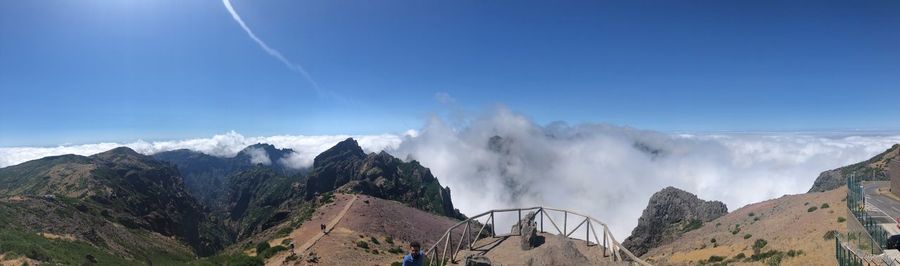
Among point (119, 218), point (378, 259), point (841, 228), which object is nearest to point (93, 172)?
point (119, 218)

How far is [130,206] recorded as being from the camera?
90625 millimetres

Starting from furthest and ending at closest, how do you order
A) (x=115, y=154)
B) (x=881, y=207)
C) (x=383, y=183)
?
(x=115, y=154) → (x=383, y=183) → (x=881, y=207)

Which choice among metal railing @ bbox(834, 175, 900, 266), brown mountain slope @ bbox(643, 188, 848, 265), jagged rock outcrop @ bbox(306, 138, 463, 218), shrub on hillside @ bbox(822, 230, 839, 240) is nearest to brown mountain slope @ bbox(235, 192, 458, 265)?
brown mountain slope @ bbox(643, 188, 848, 265)

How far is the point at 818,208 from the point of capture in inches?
1642

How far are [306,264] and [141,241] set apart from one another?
43.2 m

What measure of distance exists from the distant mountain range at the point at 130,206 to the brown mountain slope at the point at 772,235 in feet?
149

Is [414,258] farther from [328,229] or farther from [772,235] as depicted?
[772,235]

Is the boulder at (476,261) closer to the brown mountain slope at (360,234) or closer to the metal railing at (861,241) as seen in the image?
the metal railing at (861,241)

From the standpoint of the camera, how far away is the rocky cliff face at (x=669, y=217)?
59.9 meters

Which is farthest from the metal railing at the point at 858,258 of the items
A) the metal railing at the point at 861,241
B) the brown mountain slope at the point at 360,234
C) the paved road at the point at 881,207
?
the brown mountain slope at the point at 360,234

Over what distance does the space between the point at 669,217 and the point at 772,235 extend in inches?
1014

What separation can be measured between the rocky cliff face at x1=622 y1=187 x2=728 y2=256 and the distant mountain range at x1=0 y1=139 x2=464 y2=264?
47.9 m

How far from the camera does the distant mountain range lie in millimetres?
45406

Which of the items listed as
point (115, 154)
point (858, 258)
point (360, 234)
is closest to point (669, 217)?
point (360, 234)
